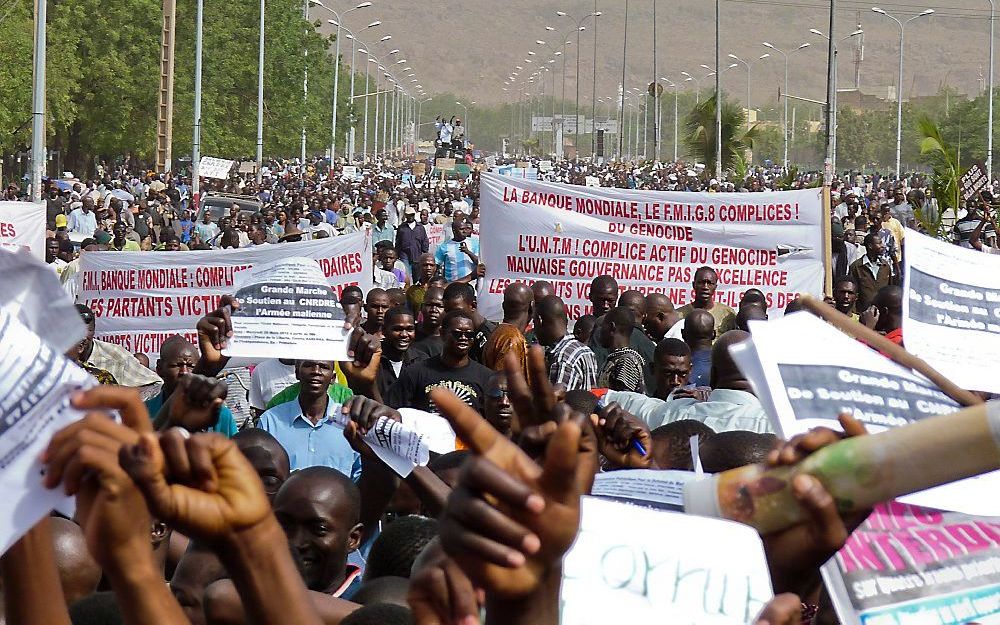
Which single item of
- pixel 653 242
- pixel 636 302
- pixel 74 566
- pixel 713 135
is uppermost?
pixel 713 135

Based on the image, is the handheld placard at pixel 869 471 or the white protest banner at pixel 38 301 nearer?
the handheld placard at pixel 869 471

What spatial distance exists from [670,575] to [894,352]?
83 centimetres

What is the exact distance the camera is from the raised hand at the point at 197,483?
2283mm

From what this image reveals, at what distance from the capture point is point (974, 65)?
200 meters

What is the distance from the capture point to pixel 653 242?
37.3ft

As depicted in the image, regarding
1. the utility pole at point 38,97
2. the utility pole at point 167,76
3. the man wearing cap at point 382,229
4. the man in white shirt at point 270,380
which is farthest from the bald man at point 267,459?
→ the utility pole at point 167,76

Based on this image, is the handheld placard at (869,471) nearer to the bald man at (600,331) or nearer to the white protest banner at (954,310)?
the white protest banner at (954,310)

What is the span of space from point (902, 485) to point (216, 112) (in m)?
46.5

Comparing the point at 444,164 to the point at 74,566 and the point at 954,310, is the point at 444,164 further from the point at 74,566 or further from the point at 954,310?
the point at 74,566

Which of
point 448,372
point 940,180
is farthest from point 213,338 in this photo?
point 940,180

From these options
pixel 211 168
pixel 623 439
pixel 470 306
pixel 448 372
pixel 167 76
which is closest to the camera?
pixel 623 439

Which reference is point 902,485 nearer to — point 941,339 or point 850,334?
point 850,334

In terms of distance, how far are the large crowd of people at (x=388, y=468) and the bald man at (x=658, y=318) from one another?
1 centimetres

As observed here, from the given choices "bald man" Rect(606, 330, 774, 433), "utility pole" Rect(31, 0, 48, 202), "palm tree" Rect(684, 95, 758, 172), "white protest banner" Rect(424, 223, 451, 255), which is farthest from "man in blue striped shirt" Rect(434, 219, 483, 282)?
"palm tree" Rect(684, 95, 758, 172)
